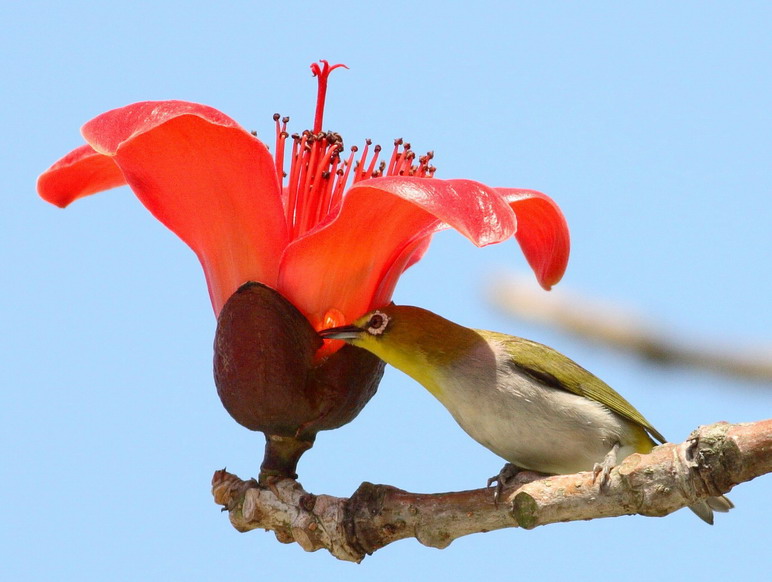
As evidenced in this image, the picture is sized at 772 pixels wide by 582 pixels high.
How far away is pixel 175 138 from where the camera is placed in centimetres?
251

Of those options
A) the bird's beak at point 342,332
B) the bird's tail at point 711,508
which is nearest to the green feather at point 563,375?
the bird's tail at point 711,508

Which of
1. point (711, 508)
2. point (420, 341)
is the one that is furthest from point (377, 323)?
point (711, 508)

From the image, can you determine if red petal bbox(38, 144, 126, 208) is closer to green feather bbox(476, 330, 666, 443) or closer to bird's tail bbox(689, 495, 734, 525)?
green feather bbox(476, 330, 666, 443)

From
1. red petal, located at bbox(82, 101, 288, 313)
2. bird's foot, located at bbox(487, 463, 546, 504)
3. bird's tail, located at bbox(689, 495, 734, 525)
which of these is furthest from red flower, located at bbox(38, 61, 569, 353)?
bird's tail, located at bbox(689, 495, 734, 525)

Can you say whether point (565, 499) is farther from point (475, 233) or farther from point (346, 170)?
point (346, 170)

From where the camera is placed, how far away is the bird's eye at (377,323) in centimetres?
280

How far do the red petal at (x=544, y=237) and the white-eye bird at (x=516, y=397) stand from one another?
1.44 feet

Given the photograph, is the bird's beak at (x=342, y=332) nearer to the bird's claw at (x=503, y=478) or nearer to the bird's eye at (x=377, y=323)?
the bird's eye at (x=377, y=323)

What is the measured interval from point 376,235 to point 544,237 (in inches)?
26.1

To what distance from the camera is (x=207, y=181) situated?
8.50 feet

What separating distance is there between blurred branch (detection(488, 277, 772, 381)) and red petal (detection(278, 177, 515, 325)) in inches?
10.7

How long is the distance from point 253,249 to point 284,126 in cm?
44

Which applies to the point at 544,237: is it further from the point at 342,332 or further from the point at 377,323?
the point at 342,332

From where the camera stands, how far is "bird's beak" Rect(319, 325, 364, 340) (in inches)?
106
